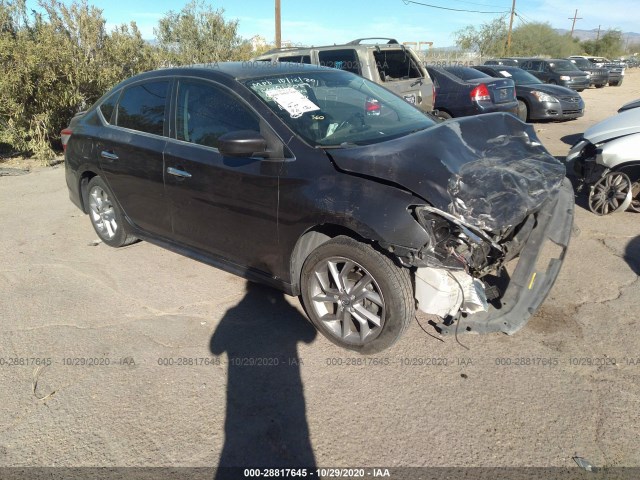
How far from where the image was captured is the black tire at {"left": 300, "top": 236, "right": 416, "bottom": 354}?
2.95 m

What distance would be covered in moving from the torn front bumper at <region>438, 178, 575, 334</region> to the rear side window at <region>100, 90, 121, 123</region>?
3.68 meters

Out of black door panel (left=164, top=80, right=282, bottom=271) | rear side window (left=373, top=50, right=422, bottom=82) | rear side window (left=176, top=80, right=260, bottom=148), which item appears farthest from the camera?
rear side window (left=373, top=50, right=422, bottom=82)

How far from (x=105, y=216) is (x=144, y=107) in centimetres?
138

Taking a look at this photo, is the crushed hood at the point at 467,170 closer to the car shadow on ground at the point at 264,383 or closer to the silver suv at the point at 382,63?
the car shadow on ground at the point at 264,383

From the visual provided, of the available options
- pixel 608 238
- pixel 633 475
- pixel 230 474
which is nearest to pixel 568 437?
pixel 633 475

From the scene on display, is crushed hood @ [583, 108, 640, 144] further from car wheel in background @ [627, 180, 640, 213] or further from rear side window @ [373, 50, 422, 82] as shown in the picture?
rear side window @ [373, 50, 422, 82]

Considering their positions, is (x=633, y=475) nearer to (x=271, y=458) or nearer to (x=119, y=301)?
(x=271, y=458)

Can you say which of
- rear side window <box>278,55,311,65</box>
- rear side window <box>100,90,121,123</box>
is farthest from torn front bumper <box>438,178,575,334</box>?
rear side window <box>278,55,311,65</box>

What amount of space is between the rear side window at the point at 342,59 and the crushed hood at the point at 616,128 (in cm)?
372

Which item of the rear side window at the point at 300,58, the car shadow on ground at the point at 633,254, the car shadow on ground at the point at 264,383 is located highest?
the rear side window at the point at 300,58

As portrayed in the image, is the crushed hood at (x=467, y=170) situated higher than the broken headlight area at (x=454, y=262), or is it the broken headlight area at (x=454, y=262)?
the crushed hood at (x=467, y=170)

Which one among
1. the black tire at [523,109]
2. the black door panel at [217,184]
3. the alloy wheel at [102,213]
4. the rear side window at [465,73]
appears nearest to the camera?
the black door panel at [217,184]

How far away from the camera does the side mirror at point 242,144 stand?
311cm

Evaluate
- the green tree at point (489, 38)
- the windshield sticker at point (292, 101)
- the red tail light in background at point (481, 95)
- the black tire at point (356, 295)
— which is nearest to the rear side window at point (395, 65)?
the red tail light in background at point (481, 95)
